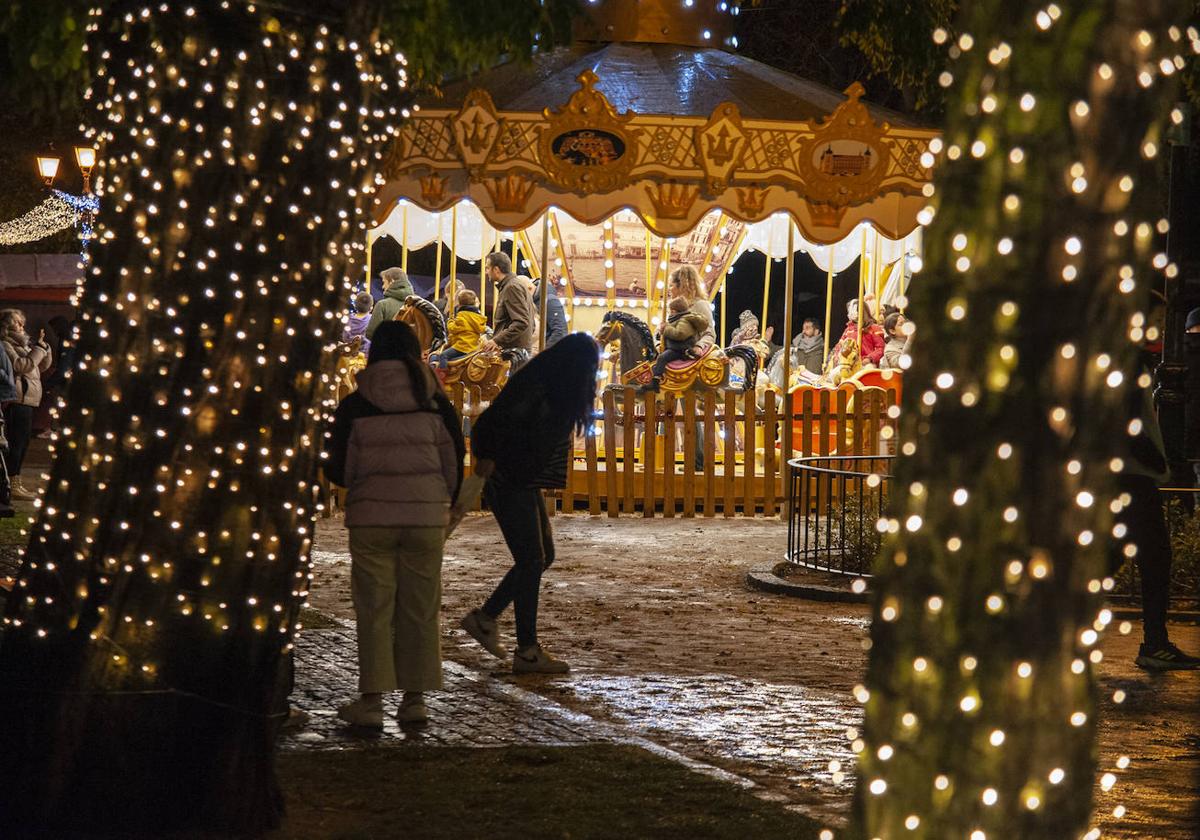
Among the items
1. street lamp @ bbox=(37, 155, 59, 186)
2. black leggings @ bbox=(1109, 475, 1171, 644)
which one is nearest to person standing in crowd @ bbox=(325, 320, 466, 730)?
black leggings @ bbox=(1109, 475, 1171, 644)

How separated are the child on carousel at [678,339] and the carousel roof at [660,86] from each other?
7.48 feet

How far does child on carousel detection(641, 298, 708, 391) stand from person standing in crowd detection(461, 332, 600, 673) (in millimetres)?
9734

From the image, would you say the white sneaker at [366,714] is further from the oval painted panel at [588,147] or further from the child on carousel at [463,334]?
the child on carousel at [463,334]

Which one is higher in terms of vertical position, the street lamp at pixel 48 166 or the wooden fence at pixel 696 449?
the street lamp at pixel 48 166

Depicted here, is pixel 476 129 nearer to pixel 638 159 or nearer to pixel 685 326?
pixel 638 159

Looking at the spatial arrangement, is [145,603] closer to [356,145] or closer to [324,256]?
[324,256]

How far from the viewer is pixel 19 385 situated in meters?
17.8

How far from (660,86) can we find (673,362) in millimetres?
3081

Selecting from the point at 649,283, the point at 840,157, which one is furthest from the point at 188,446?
the point at 649,283

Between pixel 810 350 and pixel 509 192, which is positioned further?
pixel 810 350

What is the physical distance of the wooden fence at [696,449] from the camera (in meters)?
17.8

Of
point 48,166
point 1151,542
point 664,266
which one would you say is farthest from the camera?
point 48,166

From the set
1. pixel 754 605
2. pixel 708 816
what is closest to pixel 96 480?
pixel 708 816

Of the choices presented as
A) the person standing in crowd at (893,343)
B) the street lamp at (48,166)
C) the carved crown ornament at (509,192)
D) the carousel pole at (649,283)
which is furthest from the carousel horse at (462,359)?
the street lamp at (48,166)
